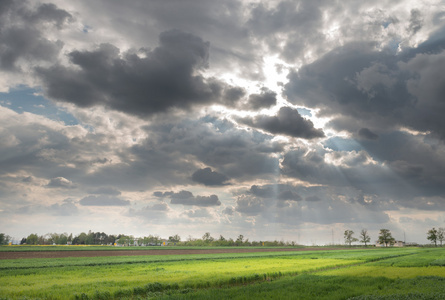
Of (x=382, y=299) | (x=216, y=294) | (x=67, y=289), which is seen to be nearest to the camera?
(x=382, y=299)

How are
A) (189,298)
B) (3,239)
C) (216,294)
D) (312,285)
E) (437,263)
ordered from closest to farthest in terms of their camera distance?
(189,298) → (216,294) → (312,285) → (437,263) → (3,239)

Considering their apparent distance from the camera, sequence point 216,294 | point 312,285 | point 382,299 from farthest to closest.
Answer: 1. point 312,285
2. point 216,294
3. point 382,299

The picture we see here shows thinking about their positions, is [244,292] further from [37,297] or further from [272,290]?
[37,297]

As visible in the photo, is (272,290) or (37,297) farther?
(272,290)

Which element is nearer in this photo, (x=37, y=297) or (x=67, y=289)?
(x=37, y=297)

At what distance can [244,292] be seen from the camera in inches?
920

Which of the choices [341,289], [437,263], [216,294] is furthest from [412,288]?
[437,263]

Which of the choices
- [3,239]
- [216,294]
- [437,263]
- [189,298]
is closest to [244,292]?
[216,294]

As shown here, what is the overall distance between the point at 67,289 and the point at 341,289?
2180cm

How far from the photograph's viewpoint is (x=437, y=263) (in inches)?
1959

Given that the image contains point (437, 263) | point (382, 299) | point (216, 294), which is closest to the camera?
point (382, 299)

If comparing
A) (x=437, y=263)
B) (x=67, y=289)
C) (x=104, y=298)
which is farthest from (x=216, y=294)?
(x=437, y=263)

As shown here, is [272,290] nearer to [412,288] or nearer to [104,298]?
[412,288]

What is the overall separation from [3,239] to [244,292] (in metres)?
227
